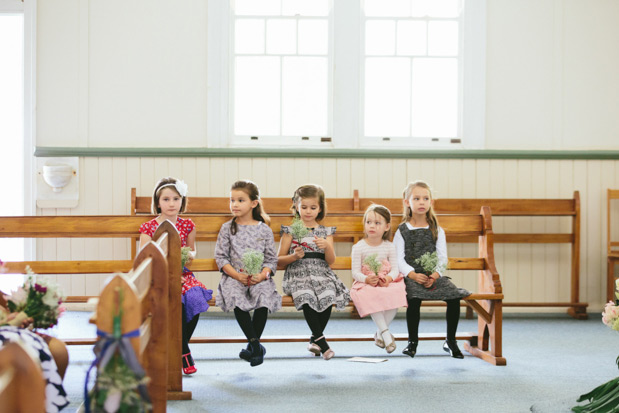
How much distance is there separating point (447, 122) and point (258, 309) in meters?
2.86

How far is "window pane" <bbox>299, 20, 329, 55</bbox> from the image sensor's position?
224 inches

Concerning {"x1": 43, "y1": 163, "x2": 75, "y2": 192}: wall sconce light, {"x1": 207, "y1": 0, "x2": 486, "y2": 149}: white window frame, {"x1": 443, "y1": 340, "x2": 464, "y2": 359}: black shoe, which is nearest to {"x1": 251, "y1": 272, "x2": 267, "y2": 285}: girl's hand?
{"x1": 443, "y1": 340, "x2": 464, "y2": 359}: black shoe

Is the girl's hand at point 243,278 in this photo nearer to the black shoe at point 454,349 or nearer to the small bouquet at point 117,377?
the black shoe at point 454,349

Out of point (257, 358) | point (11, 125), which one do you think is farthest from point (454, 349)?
point (11, 125)

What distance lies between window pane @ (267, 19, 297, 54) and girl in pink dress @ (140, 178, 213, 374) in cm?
207

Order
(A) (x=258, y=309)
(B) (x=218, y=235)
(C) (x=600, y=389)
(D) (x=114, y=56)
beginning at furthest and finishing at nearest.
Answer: (D) (x=114, y=56) → (B) (x=218, y=235) → (A) (x=258, y=309) → (C) (x=600, y=389)

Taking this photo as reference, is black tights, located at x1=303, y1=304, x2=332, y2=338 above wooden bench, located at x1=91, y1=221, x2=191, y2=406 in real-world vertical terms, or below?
below

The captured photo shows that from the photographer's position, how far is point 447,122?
19.1ft

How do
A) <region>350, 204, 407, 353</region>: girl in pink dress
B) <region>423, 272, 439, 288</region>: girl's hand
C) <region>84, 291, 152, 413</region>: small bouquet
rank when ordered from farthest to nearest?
<region>423, 272, 439, 288</region>: girl's hand < <region>350, 204, 407, 353</region>: girl in pink dress < <region>84, 291, 152, 413</region>: small bouquet

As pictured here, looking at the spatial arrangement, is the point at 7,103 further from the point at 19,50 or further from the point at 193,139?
the point at 193,139

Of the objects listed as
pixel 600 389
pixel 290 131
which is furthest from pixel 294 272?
pixel 290 131

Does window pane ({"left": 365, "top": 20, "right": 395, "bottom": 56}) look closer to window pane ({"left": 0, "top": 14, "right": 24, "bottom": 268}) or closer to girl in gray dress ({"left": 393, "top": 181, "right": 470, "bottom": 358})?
girl in gray dress ({"left": 393, "top": 181, "right": 470, "bottom": 358})

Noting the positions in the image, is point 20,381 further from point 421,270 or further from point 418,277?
point 421,270

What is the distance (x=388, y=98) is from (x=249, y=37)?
1.25m
